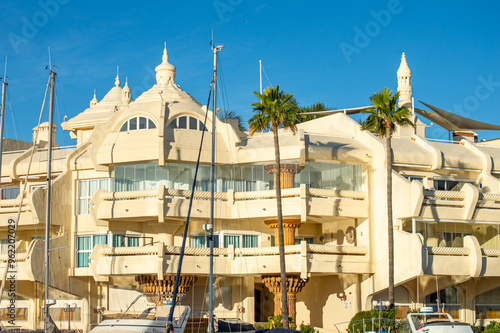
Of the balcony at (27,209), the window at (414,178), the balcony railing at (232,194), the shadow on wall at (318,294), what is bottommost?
the shadow on wall at (318,294)

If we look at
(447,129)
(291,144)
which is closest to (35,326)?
(291,144)

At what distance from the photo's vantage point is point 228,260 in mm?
45969

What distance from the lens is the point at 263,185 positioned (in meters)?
48.3

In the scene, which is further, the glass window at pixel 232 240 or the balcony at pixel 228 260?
the glass window at pixel 232 240

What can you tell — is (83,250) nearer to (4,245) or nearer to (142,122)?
(4,245)

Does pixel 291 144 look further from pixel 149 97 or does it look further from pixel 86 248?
pixel 86 248

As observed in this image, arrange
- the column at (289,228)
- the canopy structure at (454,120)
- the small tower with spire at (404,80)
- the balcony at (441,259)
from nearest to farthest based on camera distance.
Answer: the balcony at (441,259) < the column at (289,228) < the canopy structure at (454,120) < the small tower with spire at (404,80)

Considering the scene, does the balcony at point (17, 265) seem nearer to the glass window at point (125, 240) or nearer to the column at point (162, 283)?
the glass window at point (125, 240)

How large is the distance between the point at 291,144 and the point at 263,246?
683cm

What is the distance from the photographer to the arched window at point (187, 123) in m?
47.6

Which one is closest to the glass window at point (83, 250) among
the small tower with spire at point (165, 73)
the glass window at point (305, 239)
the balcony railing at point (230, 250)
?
the balcony railing at point (230, 250)

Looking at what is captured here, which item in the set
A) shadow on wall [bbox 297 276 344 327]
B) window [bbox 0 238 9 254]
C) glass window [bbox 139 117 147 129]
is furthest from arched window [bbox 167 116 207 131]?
window [bbox 0 238 9 254]

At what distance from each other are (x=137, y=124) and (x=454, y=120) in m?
22.6

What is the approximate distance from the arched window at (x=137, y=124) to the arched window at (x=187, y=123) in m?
1.20
